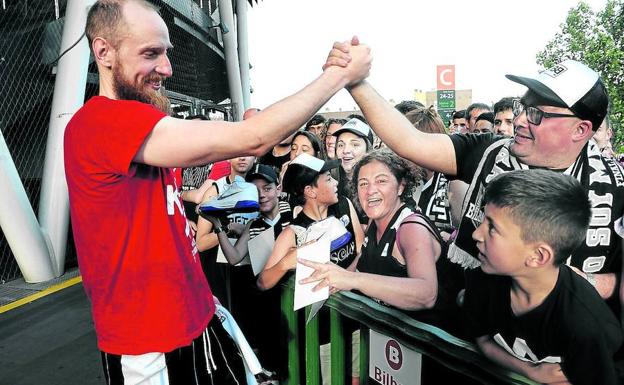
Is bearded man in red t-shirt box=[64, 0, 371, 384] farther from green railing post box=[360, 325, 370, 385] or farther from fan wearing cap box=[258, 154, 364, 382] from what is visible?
fan wearing cap box=[258, 154, 364, 382]

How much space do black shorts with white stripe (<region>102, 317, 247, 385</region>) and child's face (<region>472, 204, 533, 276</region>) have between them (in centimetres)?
104

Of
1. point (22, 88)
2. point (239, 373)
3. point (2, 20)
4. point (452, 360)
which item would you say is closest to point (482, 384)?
point (452, 360)

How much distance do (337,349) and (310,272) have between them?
504 millimetres

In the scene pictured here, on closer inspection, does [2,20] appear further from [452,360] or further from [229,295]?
[452,360]

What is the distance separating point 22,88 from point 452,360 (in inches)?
335

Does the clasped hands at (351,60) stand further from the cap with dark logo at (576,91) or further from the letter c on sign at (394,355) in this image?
the letter c on sign at (394,355)

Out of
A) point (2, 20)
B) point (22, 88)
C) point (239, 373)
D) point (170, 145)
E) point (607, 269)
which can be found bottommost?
point (239, 373)

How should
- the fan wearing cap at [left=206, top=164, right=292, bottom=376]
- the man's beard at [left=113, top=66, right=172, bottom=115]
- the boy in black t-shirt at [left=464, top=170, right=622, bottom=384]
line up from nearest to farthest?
1. the boy in black t-shirt at [left=464, top=170, right=622, bottom=384]
2. the man's beard at [left=113, top=66, right=172, bottom=115]
3. the fan wearing cap at [left=206, top=164, right=292, bottom=376]

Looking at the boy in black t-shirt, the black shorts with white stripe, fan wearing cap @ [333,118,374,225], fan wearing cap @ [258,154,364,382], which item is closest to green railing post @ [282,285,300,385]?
fan wearing cap @ [258,154,364,382]

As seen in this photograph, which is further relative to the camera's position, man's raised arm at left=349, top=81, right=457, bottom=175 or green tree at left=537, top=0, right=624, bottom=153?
green tree at left=537, top=0, right=624, bottom=153

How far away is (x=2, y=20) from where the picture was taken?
747 centimetres

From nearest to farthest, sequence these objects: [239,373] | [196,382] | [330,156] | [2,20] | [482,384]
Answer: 1. [482,384]
2. [196,382]
3. [239,373]
4. [330,156]
5. [2,20]

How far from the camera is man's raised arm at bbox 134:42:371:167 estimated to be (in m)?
1.32

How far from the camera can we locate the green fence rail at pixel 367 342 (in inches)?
51.4
